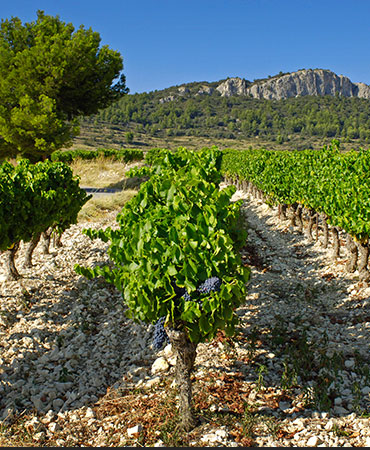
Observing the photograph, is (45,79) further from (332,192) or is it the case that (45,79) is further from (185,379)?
(185,379)

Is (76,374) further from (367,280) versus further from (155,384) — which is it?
(367,280)

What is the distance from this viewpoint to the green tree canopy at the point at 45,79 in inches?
732

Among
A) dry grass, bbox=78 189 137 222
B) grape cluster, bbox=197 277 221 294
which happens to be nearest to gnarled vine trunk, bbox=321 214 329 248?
dry grass, bbox=78 189 137 222

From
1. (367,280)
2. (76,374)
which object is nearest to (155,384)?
(76,374)

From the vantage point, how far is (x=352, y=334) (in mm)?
5738

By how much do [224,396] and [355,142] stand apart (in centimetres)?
8553

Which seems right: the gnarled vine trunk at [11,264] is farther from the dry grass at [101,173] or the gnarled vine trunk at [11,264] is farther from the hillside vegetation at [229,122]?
the hillside vegetation at [229,122]

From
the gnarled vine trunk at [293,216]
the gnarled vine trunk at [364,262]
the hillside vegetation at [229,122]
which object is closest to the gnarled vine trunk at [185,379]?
the gnarled vine trunk at [364,262]

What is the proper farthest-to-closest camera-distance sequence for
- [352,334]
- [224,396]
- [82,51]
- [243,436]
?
[82,51] < [352,334] < [224,396] < [243,436]

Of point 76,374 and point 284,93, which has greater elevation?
point 284,93

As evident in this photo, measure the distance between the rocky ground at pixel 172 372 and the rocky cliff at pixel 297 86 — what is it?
456 feet

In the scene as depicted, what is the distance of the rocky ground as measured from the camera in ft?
11.6

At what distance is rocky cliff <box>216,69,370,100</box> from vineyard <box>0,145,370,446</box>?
138427 mm

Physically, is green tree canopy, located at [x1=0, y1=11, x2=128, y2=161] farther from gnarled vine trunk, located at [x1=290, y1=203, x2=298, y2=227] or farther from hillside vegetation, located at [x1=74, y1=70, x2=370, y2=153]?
hillside vegetation, located at [x1=74, y1=70, x2=370, y2=153]
